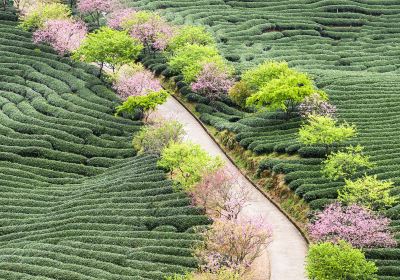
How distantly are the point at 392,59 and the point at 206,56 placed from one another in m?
25.1

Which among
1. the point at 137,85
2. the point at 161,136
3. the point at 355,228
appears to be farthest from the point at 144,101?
the point at 355,228

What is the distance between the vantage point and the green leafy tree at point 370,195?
45.0 metres

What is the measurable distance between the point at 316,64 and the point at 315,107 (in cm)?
1888

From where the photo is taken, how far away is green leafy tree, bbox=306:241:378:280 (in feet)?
125

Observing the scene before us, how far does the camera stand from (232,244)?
40.5 m

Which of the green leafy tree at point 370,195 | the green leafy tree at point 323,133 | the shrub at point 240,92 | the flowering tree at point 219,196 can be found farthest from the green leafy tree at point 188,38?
the green leafy tree at point 370,195

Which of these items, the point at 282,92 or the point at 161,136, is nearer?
the point at 161,136

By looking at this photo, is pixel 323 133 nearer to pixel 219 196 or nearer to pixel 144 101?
pixel 219 196

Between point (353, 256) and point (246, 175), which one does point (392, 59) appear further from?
point (353, 256)

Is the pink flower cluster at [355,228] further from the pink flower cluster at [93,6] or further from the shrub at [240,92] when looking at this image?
the pink flower cluster at [93,6]

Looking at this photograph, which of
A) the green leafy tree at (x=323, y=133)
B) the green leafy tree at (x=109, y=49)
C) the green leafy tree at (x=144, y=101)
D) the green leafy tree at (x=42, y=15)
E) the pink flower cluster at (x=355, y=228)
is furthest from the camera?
the green leafy tree at (x=42, y=15)

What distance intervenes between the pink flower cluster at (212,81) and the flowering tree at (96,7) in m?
24.8

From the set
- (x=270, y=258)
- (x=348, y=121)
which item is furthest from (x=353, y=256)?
(x=348, y=121)

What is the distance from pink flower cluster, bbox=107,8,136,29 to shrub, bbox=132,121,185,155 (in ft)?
95.8
